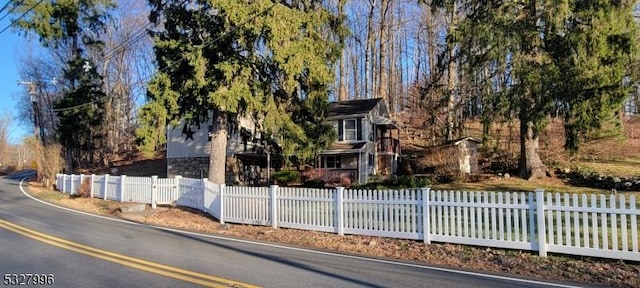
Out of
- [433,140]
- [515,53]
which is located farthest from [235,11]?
[433,140]

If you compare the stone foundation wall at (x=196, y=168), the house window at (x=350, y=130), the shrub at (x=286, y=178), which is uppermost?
the house window at (x=350, y=130)

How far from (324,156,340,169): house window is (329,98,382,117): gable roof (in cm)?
315

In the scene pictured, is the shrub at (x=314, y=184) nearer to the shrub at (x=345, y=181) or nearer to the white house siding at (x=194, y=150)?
the shrub at (x=345, y=181)

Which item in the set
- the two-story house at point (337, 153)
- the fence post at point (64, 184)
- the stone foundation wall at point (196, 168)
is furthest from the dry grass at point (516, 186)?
the fence post at point (64, 184)

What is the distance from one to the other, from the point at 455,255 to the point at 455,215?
59.7 inches

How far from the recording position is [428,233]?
32.0 ft

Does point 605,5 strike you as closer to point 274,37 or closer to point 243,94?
point 274,37

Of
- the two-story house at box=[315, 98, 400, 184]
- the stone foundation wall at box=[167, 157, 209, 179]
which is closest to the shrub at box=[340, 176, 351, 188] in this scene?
the two-story house at box=[315, 98, 400, 184]

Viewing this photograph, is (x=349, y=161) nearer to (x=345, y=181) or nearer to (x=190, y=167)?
(x=345, y=181)

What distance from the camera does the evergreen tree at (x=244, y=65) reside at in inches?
704

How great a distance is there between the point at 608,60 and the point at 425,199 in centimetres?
1118

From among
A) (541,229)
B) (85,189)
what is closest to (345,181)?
(85,189)

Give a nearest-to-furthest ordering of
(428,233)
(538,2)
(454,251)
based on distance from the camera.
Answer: (454,251) → (428,233) → (538,2)

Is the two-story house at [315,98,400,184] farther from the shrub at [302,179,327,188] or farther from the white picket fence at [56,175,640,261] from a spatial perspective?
the white picket fence at [56,175,640,261]
